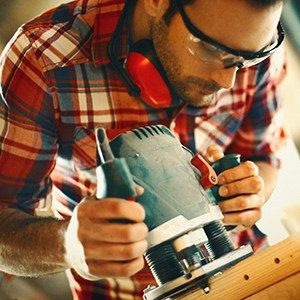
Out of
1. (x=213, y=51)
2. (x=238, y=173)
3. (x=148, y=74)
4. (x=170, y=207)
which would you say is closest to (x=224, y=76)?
(x=213, y=51)

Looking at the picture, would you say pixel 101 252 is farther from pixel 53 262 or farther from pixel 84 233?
pixel 53 262

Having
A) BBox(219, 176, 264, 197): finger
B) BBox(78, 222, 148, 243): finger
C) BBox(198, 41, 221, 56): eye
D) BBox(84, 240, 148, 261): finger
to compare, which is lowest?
BBox(219, 176, 264, 197): finger

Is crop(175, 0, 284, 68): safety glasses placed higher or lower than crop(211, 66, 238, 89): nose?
higher

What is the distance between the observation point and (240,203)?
2.98 ft

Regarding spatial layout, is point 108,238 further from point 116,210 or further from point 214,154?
point 214,154

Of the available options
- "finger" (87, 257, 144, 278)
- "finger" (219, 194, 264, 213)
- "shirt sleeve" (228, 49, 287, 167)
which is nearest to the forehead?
"finger" (219, 194, 264, 213)

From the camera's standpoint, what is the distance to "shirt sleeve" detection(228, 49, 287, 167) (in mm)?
1468

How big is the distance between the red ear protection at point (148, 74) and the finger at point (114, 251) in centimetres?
49

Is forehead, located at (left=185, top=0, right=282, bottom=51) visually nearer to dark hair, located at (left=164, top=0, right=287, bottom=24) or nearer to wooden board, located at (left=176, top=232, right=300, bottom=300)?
dark hair, located at (left=164, top=0, right=287, bottom=24)

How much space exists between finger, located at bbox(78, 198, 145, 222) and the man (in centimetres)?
15

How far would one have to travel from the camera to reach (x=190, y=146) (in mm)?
1343

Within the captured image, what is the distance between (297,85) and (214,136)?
2.34 ft

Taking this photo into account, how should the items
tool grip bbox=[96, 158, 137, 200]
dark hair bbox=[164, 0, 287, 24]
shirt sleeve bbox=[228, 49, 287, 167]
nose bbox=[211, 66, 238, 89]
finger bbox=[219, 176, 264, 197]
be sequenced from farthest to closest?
shirt sleeve bbox=[228, 49, 287, 167] → nose bbox=[211, 66, 238, 89] → dark hair bbox=[164, 0, 287, 24] → finger bbox=[219, 176, 264, 197] → tool grip bbox=[96, 158, 137, 200]

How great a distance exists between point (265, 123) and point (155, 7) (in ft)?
1.96
